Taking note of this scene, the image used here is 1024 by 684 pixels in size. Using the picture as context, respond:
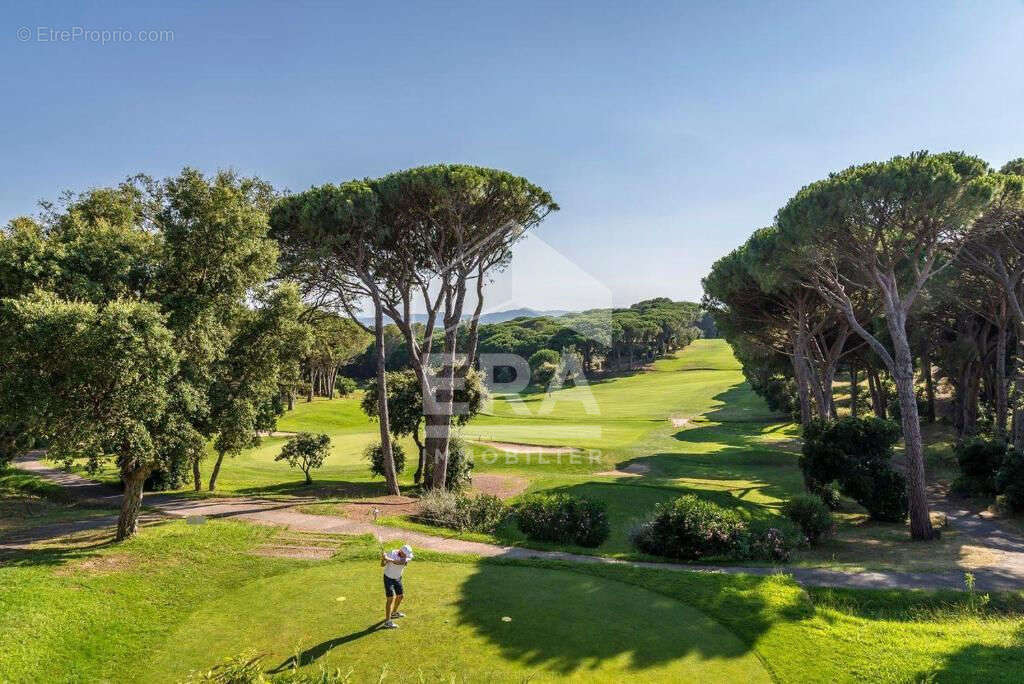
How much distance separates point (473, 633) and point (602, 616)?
2.32 metres

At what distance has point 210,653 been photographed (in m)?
8.55

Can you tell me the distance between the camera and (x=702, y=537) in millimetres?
14062

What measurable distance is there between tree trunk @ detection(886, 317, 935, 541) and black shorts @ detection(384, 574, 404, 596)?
17.3m

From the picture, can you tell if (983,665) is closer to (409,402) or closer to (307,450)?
(409,402)

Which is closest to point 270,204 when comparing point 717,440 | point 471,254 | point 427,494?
point 471,254

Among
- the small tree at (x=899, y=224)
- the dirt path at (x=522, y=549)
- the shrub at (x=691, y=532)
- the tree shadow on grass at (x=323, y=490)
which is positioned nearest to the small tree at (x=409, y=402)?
the tree shadow on grass at (x=323, y=490)

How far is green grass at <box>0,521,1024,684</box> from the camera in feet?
26.0

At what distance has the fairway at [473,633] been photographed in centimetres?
786

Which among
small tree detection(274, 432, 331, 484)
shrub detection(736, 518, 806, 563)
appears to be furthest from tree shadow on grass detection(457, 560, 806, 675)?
small tree detection(274, 432, 331, 484)

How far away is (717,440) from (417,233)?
28.9 metres

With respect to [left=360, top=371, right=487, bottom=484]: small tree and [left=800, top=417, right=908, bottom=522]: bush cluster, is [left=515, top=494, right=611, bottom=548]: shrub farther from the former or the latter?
[left=800, top=417, right=908, bottom=522]: bush cluster

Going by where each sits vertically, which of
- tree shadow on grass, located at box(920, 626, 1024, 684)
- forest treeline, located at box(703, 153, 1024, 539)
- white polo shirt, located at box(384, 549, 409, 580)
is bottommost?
tree shadow on grass, located at box(920, 626, 1024, 684)

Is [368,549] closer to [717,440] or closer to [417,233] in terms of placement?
[417,233]

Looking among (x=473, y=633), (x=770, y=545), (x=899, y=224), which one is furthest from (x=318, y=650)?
(x=899, y=224)
